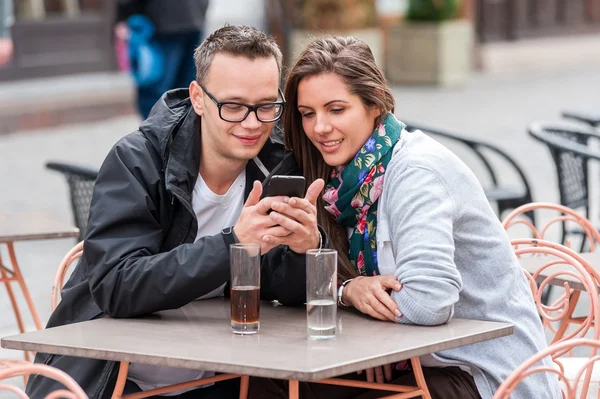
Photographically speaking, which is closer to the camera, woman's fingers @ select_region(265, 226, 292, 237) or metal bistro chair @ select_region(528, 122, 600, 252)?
woman's fingers @ select_region(265, 226, 292, 237)

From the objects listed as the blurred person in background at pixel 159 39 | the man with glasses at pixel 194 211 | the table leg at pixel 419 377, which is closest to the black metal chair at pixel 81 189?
the man with glasses at pixel 194 211

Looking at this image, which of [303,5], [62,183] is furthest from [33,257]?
[303,5]

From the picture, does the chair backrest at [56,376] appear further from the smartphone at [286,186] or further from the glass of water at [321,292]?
the smartphone at [286,186]

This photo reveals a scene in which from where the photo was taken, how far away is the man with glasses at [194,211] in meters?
2.86

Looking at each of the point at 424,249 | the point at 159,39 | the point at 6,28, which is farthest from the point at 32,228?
the point at 6,28

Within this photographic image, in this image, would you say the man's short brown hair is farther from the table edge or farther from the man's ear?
the table edge

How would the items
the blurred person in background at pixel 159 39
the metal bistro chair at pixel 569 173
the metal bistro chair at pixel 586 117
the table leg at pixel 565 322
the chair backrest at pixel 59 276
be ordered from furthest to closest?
the blurred person in background at pixel 159 39, the metal bistro chair at pixel 586 117, the metal bistro chair at pixel 569 173, the table leg at pixel 565 322, the chair backrest at pixel 59 276

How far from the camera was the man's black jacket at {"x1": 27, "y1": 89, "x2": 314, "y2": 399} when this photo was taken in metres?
2.87

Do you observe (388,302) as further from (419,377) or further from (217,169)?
(217,169)

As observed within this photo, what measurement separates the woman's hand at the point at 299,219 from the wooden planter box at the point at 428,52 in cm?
1415

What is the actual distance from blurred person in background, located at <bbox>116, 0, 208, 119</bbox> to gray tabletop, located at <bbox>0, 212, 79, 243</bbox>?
296 centimetres

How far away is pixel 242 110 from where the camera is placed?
308 cm

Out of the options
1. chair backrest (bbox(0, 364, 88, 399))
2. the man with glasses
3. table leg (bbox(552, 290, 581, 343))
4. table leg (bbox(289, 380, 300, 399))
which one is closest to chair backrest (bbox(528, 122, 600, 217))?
table leg (bbox(552, 290, 581, 343))

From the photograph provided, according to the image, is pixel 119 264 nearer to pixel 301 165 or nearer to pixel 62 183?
pixel 301 165
